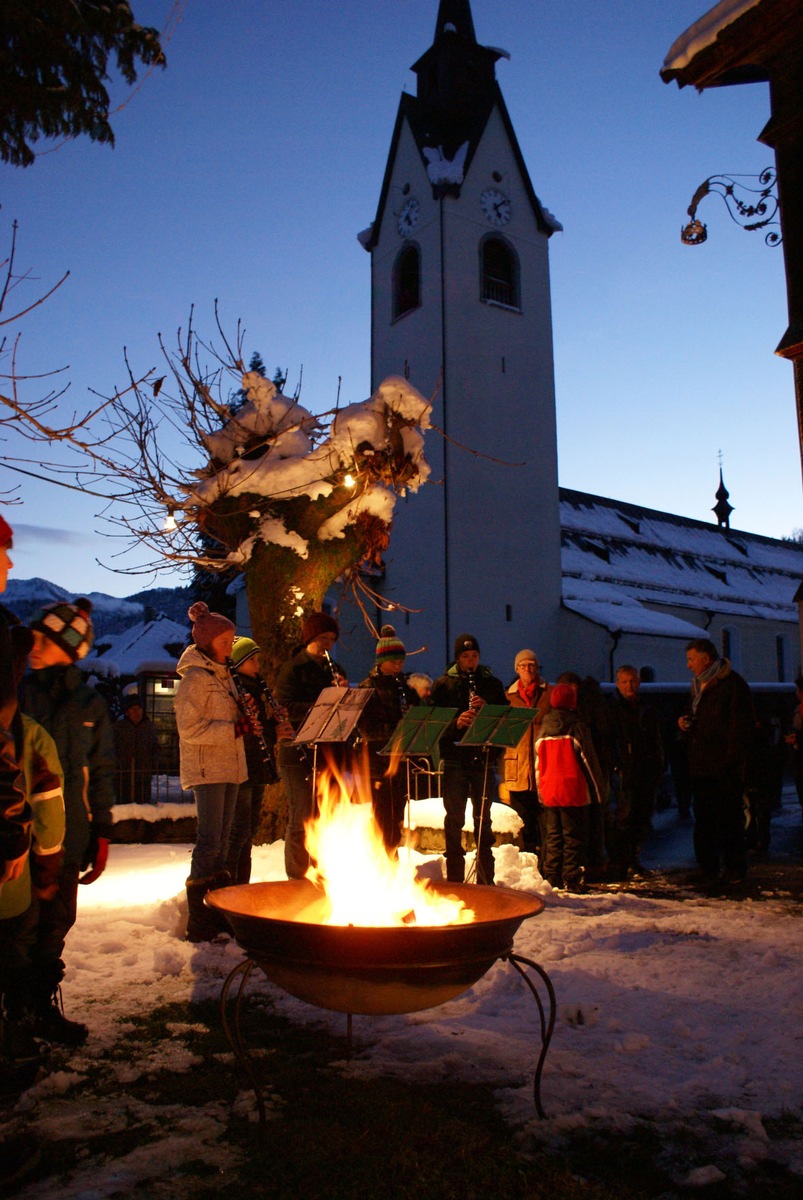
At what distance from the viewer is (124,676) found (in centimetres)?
2495

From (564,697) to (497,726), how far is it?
1411mm

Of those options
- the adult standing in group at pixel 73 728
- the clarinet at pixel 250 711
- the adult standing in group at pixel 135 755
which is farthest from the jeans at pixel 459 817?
the adult standing in group at pixel 135 755

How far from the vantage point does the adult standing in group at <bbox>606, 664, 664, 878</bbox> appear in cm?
898

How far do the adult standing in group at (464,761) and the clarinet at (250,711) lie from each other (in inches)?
61.7

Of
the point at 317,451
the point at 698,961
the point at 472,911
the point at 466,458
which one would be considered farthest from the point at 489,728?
the point at 466,458

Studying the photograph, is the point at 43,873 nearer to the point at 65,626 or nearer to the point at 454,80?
the point at 65,626

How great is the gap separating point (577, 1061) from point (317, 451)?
6.77 meters

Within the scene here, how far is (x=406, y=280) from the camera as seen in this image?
3347 cm

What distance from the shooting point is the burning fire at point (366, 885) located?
13.2ft

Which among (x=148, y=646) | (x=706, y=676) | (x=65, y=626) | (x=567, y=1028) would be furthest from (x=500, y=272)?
(x=567, y=1028)

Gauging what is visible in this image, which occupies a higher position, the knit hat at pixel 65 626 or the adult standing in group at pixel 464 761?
the knit hat at pixel 65 626

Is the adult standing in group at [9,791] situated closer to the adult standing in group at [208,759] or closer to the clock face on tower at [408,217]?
the adult standing in group at [208,759]

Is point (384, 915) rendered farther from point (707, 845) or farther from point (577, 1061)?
point (707, 845)

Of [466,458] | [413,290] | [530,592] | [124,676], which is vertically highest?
[413,290]
